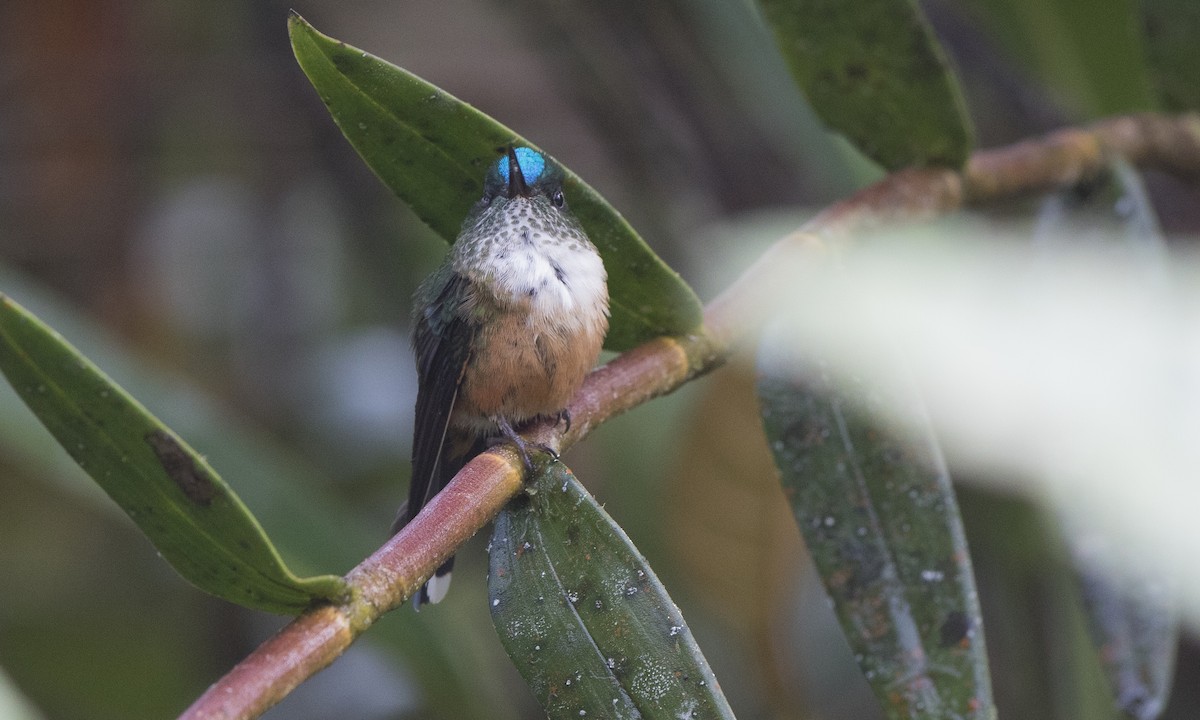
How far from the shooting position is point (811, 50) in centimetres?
180

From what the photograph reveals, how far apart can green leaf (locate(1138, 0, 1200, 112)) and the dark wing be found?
1254mm

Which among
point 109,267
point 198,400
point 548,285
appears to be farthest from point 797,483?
point 109,267

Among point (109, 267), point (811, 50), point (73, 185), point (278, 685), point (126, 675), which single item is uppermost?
point (73, 185)

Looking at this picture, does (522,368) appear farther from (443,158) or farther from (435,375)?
(443,158)

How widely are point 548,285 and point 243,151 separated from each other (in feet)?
8.55

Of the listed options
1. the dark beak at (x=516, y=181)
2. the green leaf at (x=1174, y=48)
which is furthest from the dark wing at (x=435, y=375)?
the green leaf at (x=1174, y=48)

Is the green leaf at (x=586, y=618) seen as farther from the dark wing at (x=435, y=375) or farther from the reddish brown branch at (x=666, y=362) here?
the dark wing at (x=435, y=375)

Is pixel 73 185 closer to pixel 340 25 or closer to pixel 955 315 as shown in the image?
pixel 340 25

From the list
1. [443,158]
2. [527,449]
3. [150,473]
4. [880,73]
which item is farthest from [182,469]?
[880,73]

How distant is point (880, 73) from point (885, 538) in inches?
Result: 28.6

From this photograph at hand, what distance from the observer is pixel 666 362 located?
55.2 inches

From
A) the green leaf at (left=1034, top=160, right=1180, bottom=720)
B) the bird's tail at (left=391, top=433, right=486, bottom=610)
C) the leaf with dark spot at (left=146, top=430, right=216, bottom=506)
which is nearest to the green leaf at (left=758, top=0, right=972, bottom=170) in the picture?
the green leaf at (left=1034, top=160, right=1180, bottom=720)

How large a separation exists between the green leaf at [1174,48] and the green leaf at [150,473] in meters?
1.79

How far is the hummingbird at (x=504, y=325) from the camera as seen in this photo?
1723 mm
